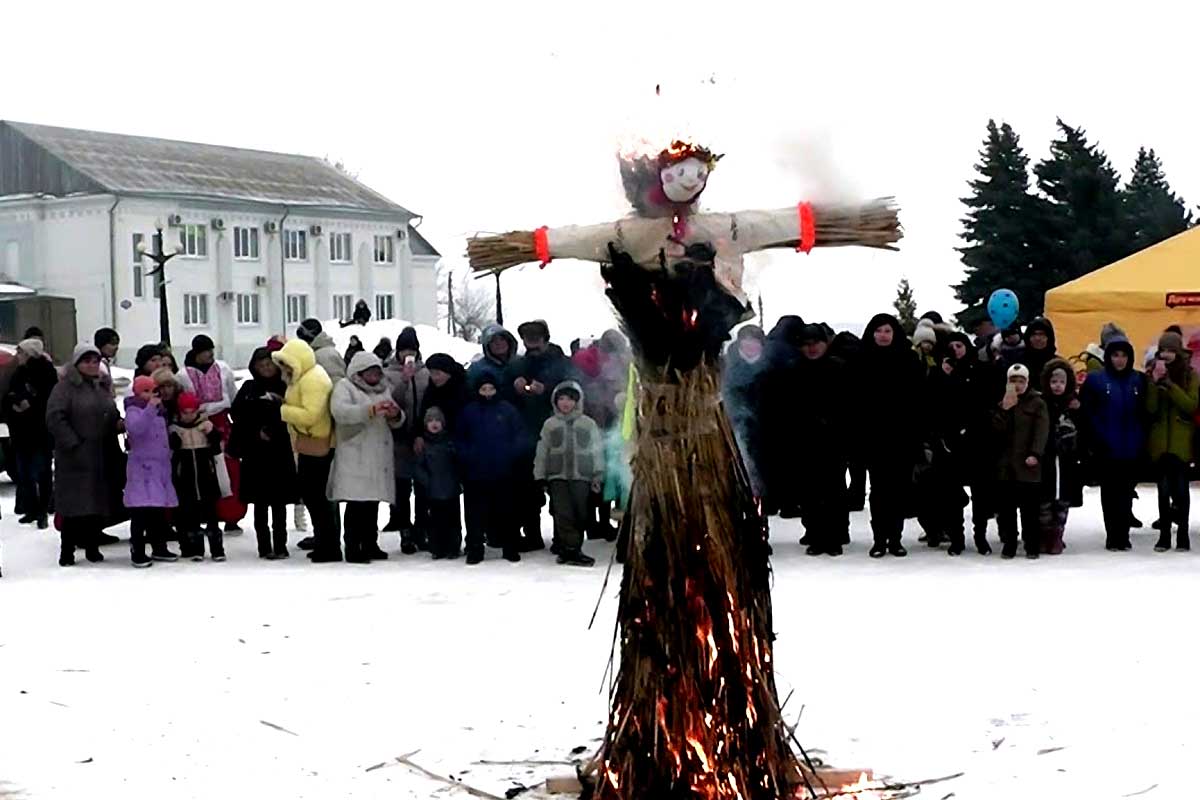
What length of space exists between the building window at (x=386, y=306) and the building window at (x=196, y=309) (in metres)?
7.17

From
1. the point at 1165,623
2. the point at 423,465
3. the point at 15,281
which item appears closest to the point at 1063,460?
the point at 1165,623

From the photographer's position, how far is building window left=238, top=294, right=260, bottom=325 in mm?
48219

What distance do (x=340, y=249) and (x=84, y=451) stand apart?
4138 cm

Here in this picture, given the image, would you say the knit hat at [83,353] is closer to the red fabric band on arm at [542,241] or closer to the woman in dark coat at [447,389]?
the woman in dark coat at [447,389]

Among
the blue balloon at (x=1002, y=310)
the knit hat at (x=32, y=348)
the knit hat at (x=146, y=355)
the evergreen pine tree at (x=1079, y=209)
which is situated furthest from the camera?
the evergreen pine tree at (x=1079, y=209)

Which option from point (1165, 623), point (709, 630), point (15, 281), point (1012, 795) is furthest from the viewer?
point (15, 281)

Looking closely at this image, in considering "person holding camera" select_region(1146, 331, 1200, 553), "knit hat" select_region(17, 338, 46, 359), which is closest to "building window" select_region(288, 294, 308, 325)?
"knit hat" select_region(17, 338, 46, 359)

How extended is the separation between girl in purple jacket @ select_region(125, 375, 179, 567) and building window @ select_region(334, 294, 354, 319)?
41.2 metres

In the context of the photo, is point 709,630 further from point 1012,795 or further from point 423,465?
point 423,465

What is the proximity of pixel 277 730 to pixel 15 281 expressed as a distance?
44.0 metres

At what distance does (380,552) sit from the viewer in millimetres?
10742

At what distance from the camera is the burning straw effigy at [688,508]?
4723 millimetres

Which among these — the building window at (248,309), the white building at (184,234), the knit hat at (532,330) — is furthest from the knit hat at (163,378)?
the building window at (248,309)

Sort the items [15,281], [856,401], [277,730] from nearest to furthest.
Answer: [277,730]
[856,401]
[15,281]
